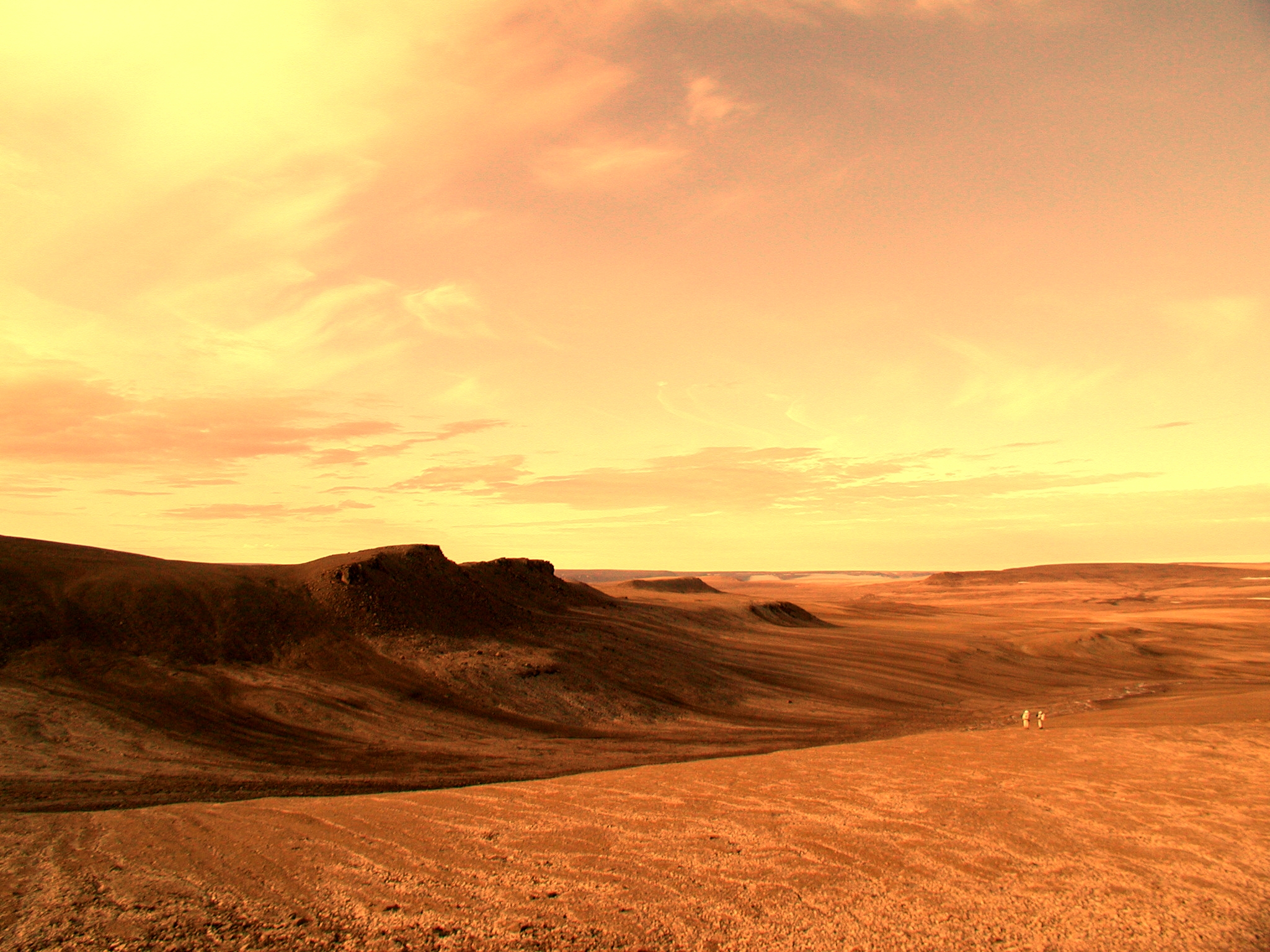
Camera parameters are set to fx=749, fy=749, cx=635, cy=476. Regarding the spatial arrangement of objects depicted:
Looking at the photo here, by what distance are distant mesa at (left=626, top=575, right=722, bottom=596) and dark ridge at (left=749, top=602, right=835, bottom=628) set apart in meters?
20.0

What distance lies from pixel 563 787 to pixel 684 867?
5.15 metres

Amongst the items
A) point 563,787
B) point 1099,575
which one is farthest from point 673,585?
point 1099,575

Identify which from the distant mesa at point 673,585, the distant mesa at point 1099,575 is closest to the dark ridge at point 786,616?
the distant mesa at point 673,585

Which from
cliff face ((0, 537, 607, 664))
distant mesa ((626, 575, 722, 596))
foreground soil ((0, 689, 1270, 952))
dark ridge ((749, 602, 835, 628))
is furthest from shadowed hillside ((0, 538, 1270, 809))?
distant mesa ((626, 575, 722, 596))

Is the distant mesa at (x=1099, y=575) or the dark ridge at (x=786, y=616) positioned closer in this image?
the dark ridge at (x=786, y=616)

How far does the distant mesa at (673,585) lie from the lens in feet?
290

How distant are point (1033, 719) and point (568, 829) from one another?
24643 millimetres

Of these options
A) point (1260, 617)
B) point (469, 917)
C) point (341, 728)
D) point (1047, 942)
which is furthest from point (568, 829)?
point (1260, 617)

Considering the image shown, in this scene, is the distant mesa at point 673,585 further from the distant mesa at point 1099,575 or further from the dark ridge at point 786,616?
the distant mesa at point 1099,575

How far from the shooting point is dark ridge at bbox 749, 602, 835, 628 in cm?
5906

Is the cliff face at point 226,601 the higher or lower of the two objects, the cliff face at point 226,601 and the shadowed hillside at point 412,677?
the higher

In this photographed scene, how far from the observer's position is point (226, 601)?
102 feet

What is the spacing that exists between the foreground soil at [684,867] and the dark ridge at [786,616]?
46.4 meters

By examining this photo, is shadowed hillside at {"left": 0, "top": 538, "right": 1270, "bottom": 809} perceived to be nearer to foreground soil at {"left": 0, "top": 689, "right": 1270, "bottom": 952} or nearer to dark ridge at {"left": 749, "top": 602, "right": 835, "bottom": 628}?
foreground soil at {"left": 0, "top": 689, "right": 1270, "bottom": 952}
